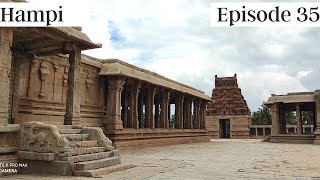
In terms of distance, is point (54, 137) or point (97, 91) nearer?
point (54, 137)

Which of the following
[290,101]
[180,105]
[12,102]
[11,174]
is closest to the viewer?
[11,174]

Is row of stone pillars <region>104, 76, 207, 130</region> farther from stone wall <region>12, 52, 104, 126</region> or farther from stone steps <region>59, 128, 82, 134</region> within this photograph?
stone steps <region>59, 128, 82, 134</region>

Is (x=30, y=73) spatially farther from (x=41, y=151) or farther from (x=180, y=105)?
(x=180, y=105)

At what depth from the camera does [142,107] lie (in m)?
24.6

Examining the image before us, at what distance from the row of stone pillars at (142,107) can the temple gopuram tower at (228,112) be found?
43.2 ft

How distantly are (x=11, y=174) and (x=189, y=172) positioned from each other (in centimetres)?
414

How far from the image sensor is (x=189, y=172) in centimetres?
839

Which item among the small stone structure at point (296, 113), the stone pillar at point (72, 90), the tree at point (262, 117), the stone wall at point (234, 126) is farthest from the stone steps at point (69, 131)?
the tree at point (262, 117)

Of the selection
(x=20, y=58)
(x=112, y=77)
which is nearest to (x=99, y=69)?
(x=112, y=77)

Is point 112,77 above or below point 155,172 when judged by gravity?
above

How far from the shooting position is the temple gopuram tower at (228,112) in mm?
43594

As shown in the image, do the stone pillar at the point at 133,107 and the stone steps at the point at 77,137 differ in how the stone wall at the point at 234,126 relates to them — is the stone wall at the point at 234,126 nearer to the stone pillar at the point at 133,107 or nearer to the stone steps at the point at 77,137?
the stone pillar at the point at 133,107

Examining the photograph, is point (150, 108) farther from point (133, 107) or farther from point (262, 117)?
point (262, 117)

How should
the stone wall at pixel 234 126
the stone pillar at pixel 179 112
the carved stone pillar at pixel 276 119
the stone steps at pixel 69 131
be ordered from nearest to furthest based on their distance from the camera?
the stone steps at pixel 69 131, the stone pillar at pixel 179 112, the carved stone pillar at pixel 276 119, the stone wall at pixel 234 126
